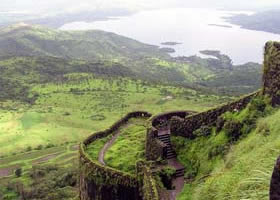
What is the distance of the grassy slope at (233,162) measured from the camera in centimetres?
1040

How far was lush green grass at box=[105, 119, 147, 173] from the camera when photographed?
2567cm

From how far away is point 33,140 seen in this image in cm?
12512

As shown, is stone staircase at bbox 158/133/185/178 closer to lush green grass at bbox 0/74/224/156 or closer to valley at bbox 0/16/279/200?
valley at bbox 0/16/279/200

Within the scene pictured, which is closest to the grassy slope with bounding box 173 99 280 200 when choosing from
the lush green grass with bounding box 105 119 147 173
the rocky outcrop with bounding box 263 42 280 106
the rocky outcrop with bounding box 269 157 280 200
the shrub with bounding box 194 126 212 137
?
the shrub with bounding box 194 126 212 137

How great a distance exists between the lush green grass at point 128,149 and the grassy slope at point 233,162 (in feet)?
9.67

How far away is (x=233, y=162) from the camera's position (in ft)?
55.8

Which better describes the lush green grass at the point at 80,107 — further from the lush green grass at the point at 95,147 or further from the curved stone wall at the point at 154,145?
the curved stone wall at the point at 154,145

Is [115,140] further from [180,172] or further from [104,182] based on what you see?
[180,172]

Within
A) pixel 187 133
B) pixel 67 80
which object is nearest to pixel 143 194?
pixel 187 133

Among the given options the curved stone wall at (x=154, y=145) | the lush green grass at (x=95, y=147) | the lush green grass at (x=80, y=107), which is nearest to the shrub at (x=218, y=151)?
the curved stone wall at (x=154, y=145)

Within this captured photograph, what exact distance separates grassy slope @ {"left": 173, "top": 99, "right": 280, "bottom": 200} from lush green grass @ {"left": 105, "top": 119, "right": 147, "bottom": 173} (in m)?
2.95

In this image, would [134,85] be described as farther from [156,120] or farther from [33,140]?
[156,120]

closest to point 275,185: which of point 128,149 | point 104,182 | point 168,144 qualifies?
point 104,182

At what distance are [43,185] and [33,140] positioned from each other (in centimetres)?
4652
